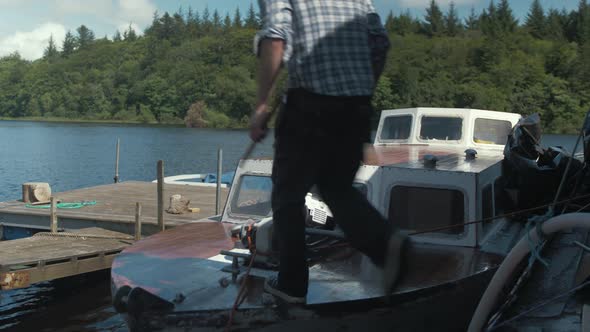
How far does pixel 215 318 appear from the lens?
480 cm

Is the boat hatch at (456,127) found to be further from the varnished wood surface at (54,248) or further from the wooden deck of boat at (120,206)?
the varnished wood surface at (54,248)

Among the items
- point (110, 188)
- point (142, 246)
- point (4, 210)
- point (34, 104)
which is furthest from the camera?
point (34, 104)

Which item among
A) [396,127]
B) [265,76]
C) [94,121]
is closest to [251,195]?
[396,127]

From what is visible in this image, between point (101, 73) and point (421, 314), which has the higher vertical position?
point (101, 73)

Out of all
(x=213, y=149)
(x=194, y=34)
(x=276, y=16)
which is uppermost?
(x=194, y=34)

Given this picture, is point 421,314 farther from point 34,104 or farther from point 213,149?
point 34,104

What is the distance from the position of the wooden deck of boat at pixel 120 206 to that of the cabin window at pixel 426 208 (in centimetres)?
666

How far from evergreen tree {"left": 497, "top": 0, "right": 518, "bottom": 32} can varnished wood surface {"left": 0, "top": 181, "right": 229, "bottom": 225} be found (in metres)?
87.4

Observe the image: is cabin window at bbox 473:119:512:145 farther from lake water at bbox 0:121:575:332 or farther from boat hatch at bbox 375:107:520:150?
lake water at bbox 0:121:575:332

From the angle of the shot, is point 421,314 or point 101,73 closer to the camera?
point 421,314

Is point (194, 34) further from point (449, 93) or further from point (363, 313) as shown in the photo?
point (363, 313)

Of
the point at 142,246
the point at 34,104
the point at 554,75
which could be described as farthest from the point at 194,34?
the point at 142,246

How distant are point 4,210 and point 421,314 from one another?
11.0 meters

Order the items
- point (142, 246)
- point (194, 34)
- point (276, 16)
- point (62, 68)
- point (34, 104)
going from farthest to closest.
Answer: point (194, 34), point (62, 68), point (34, 104), point (142, 246), point (276, 16)
